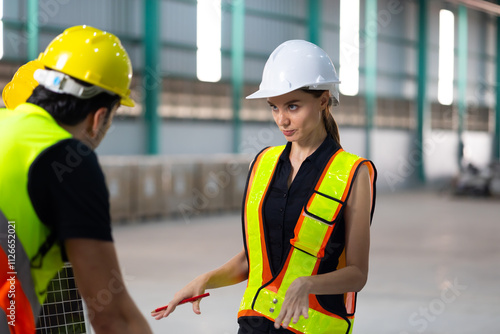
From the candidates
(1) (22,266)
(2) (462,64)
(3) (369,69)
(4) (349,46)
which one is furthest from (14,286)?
(2) (462,64)

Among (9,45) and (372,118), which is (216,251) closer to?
(9,45)

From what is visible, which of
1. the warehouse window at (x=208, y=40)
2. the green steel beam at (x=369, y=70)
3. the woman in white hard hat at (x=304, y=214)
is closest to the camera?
the woman in white hard hat at (x=304, y=214)

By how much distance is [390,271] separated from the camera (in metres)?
9.35

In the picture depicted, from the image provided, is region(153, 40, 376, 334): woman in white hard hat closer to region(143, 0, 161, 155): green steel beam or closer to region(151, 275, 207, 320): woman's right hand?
region(151, 275, 207, 320): woman's right hand

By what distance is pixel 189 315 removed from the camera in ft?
22.9

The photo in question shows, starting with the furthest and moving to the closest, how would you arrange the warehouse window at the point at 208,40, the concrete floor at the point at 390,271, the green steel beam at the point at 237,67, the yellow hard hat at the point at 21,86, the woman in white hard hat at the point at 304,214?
the green steel beam at the point at 237,67, the warehouse window at the point at 208,40, the concrete floor at the point at 390,271, the yellow hard hat at the point at 21,86, the woman in white hard hat at the point at 304,214

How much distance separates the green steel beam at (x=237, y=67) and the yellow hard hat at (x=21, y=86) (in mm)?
17794

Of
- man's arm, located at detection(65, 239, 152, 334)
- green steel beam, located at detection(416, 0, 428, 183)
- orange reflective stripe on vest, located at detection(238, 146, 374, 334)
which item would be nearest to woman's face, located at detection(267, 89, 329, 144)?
orange reflective stripe on vest, located at detection(238, 146, 374, 334)

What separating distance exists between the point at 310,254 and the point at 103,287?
88 centimetres

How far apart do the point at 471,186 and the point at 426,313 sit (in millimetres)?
15795

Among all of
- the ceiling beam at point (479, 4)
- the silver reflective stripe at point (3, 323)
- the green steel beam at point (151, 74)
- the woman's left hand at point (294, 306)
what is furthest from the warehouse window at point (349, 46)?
the silver reflective stripe at point (3, 323)

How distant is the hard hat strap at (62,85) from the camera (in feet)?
5.57

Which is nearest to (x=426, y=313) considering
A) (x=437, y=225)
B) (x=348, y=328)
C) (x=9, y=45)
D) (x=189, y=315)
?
(x=189, y=315)

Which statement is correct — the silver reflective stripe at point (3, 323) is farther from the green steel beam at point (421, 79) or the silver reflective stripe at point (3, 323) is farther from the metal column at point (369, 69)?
the green steel beam at point (421, 79)
